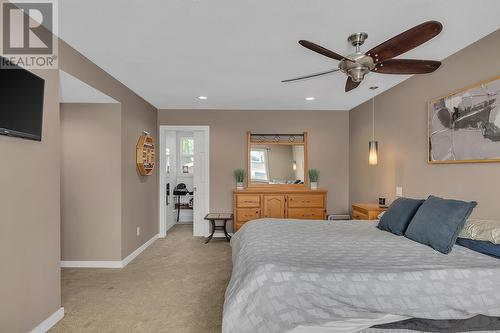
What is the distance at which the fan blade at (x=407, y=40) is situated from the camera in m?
1.55

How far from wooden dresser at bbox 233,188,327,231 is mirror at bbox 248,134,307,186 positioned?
0.38 m

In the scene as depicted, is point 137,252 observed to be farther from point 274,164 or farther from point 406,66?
point 406,66

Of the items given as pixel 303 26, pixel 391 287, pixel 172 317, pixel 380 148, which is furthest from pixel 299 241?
pixel 380 148

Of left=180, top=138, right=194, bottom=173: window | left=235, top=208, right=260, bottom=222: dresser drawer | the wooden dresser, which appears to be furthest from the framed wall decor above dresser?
left=180, top=138, right=194, bottom=173: window

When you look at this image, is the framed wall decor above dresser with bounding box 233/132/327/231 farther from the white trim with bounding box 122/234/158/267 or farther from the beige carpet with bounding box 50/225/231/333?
the white trim with bounding box 122/234/158/267

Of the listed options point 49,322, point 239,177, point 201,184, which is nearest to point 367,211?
point 239,177

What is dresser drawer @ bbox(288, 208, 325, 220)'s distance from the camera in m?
4.70

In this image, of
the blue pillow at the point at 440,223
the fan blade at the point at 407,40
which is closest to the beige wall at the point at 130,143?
the fan blade at the point at 407,40

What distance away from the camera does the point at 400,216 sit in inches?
96.9

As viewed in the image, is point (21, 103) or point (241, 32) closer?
point (21, 103)

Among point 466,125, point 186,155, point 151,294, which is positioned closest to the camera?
point 466,125

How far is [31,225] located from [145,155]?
2.32m

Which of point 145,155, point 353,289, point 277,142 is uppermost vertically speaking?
point 277,142

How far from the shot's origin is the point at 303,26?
214cm
